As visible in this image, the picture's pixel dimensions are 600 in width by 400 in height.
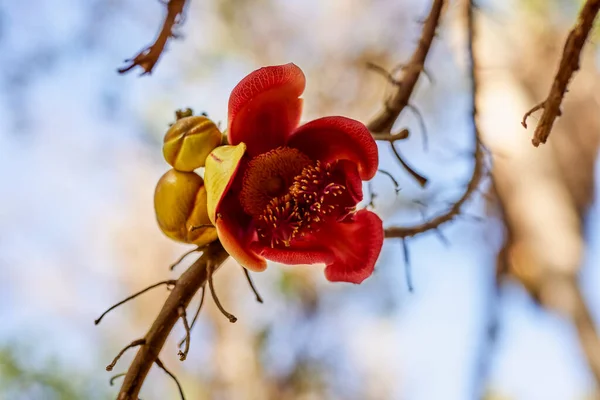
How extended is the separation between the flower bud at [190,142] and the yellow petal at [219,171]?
1 cm

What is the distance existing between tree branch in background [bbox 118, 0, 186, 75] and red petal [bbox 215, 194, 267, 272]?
0.13 meters

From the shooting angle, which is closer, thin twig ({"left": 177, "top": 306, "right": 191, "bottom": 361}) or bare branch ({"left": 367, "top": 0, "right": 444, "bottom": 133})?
thin twig ({"left": 177, "top": 306, "right": 191, "bottom": 361})

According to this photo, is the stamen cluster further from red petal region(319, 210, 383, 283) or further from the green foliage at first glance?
the green foliage

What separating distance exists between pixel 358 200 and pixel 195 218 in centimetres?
10

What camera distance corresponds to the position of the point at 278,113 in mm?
376

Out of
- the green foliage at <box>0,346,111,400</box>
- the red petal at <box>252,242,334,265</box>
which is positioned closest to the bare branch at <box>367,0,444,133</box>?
the red petal at <box>252,242,334,265</box>

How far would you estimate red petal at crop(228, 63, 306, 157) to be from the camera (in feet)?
1.14

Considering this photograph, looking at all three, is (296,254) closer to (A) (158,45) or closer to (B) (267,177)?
(B) (267,177)

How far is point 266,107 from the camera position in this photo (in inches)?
14.5

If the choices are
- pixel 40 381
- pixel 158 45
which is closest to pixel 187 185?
pixel 158 45

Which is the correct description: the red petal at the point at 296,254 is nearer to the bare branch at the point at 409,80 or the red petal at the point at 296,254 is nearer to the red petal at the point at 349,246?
the red petal at the point at 349,246

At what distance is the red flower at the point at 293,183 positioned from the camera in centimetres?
35

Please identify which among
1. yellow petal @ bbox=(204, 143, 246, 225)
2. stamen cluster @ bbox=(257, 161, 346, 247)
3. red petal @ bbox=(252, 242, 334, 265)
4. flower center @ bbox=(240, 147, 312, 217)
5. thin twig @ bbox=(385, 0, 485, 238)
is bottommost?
thin twig @ bbox=(385, 0, 485, 238)

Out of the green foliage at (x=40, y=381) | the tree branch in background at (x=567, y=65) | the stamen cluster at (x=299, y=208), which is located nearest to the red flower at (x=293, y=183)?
the stamen cluster at (x=299, y=208)
